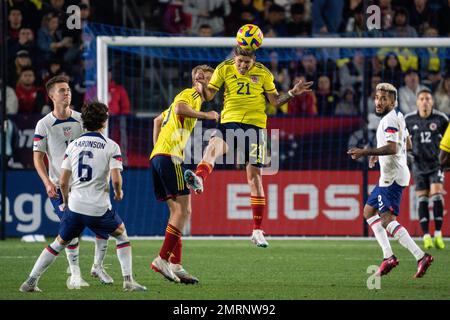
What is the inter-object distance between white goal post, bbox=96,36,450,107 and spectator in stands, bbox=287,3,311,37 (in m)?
4.36

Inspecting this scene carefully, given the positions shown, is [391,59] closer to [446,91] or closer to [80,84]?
[446,91]

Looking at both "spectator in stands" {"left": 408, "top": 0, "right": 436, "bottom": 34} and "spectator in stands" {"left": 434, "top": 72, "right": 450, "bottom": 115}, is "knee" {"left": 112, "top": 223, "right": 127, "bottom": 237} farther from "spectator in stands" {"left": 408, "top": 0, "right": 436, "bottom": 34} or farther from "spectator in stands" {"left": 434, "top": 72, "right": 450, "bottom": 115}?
"spectator in stands" {"left": 408, "top": 0, "right": 436, "bottom": 34}

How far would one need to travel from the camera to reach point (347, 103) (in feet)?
65.4

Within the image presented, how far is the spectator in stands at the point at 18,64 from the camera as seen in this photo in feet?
66.4

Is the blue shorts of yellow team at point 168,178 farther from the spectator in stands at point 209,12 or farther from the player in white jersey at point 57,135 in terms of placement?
the spectator in stands at point 209,12

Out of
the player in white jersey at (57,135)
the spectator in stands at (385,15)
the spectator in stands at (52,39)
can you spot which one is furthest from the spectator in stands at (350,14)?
the player in white jersey at (57,135)

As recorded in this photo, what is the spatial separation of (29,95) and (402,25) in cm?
773

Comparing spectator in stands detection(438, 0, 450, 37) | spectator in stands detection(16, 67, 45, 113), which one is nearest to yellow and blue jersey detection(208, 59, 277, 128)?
spectator in stands detection(16, 67, 45, 113)

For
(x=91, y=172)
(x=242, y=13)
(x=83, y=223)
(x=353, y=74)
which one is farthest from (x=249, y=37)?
(x=242, y=13)

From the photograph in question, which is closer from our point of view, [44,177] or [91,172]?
[91,172]

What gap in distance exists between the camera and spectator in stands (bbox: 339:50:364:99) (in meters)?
20.5

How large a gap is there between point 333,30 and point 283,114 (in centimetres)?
399

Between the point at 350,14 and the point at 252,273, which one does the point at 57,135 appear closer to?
the point at 252,273

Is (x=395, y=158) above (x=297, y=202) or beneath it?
above
